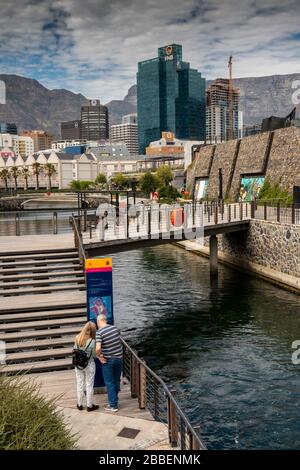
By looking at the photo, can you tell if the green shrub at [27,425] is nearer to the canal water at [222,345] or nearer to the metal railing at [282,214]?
the canal water at [222,345]

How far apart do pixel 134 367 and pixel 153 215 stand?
21362mm

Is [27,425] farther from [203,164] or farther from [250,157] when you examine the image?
[203,164]

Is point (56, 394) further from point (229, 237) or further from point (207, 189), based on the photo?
point (207, 189)

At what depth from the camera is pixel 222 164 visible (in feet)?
196

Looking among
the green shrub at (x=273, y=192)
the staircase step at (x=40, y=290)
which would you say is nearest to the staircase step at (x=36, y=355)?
the staircase step at (x=40, y=290)

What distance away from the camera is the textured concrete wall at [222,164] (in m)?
57.0

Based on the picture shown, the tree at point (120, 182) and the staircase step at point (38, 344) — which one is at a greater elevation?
the tree at point (120, 182)

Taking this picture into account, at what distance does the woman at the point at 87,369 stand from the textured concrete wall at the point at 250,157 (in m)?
41.8

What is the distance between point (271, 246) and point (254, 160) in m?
22.4

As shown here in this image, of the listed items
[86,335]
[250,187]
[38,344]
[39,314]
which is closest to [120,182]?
[250,187]

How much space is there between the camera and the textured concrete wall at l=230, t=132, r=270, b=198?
163 ft

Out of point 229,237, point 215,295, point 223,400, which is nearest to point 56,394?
point 223,400

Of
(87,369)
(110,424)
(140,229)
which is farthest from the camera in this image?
(140,229)

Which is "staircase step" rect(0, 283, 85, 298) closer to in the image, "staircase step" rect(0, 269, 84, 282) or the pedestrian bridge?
"staircase step" rect(0, 269, 84, 282)
